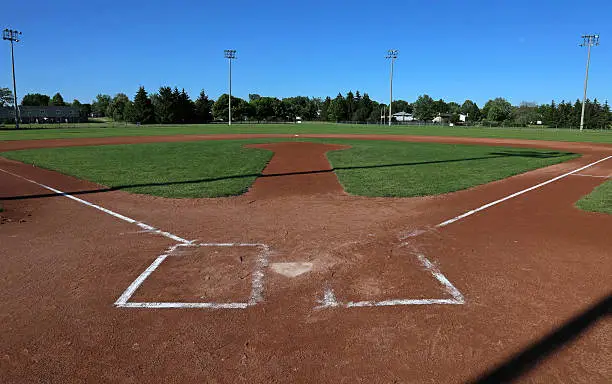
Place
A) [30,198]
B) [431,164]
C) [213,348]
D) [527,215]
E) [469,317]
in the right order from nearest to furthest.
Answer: [213,348], [469,317], [527,215], [30,198], [431,164]

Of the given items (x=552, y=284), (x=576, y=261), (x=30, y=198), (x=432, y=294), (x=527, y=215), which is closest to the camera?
(x=432, y=294)

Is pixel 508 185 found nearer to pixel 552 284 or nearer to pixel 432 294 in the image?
pixel 552 284

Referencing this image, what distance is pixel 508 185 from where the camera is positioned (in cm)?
1244

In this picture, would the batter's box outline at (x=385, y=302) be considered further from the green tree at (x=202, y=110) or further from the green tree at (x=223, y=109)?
the green tree at (x=223, y=109)

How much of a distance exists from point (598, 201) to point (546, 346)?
818 cm

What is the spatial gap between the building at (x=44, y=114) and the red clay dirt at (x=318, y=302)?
124 meters

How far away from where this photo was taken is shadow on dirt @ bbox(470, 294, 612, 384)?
3174 millimetres

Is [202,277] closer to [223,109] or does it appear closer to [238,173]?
[238,173]

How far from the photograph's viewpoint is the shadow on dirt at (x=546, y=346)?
317 cm

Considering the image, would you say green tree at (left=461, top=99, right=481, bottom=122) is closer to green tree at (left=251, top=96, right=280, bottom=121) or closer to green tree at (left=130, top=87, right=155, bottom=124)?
green tree at (left=251, top=96, right=280, bottom=121)

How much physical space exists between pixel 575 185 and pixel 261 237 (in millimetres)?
11080

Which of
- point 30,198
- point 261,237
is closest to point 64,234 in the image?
point 261,237

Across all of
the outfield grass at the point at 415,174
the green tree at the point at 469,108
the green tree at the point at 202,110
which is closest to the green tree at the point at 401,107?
the green tree at the point at 469,108

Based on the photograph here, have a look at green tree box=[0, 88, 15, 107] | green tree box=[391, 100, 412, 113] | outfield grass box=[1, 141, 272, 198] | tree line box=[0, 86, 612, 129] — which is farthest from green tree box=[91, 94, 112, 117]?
outfield grass box=[1, 141, 272, 198]
